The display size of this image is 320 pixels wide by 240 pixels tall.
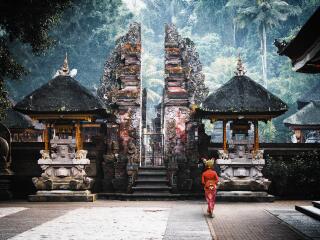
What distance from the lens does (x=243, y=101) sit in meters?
15.7

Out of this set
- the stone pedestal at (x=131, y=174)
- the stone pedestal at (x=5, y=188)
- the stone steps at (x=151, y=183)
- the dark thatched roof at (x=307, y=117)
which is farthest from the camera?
the dark thatched roof at (x=307, y=117)

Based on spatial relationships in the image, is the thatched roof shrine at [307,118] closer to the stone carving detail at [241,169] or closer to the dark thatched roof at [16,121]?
the stone carving detail at [241,169]

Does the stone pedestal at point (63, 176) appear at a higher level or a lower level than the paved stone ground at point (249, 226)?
higher

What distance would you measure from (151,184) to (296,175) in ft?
17.5

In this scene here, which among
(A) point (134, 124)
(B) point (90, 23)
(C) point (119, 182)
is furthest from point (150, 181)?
(B) point (90, 23)

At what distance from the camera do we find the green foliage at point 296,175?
15.9 m

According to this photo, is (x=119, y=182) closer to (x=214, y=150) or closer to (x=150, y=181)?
(x=150, y=181)

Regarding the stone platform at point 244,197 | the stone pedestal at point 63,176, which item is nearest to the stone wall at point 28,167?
the stone pedestal at point 63,176

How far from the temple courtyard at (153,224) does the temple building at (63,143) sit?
2993 millimetres

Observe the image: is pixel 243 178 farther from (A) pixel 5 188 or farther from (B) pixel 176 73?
(A) pixel 5 188

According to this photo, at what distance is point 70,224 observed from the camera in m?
9.28

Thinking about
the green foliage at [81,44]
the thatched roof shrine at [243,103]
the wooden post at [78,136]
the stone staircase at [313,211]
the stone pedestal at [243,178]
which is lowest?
the stone staircase at [313,211]

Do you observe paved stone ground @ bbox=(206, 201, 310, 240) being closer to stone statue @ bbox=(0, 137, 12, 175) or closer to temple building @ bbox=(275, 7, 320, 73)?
temple building @ bbox=(275, 7, 320, 73)

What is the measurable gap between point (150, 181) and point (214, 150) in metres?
2.83
